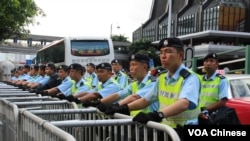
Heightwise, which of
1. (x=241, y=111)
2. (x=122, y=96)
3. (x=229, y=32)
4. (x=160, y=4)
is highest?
(x=160, y=4)

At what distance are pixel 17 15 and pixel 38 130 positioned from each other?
1676cm

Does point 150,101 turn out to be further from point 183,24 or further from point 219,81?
point 183,24

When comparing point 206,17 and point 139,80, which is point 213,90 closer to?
point 139,80

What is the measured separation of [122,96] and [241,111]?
2582mm

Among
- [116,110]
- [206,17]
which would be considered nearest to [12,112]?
[116,110]

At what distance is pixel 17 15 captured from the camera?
1902 cm

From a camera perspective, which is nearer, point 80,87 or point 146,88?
point 146,88

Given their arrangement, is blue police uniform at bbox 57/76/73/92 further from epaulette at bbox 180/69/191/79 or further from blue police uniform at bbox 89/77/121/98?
epaulette at bbox 180/69/191/79

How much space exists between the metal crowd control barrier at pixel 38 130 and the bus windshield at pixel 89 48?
15603mm

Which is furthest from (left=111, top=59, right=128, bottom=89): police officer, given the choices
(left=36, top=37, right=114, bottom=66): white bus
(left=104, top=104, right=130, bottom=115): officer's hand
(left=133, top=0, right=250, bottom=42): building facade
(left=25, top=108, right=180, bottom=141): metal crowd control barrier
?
(left=133, top=0, right=250, bottom=42): building facade

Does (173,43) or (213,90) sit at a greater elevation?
(173,43)

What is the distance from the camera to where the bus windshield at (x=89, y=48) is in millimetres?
19203

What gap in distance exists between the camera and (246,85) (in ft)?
24.0

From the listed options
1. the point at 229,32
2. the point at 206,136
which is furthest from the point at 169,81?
the point at 229,32
